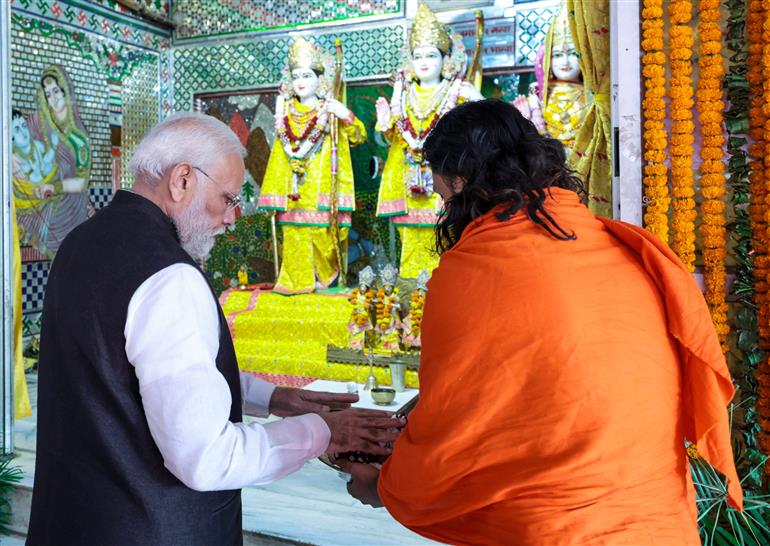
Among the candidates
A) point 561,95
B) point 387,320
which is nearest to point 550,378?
point 387,320

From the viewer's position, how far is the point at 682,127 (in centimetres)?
269

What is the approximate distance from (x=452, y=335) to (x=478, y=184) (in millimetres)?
327

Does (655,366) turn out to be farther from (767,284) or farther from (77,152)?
(77,152)

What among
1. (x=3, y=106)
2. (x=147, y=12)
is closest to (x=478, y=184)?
(x=3, y=106)

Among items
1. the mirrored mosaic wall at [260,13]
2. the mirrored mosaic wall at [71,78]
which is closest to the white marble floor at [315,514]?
the mirrored mosaic wall at [71,78]

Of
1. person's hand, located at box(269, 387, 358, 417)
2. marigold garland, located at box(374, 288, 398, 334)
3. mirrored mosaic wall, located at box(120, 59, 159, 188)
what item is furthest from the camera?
mirrored mosaic wall, located at box(120, 59, 159, 188)

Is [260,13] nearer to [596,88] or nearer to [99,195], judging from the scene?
[99,195]

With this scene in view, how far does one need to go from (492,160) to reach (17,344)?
3268 millimetres

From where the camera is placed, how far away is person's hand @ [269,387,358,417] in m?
1.97

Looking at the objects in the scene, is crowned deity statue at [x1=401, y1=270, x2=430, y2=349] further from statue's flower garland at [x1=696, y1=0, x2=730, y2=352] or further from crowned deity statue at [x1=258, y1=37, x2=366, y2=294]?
statue's flower garland at [x1=696, y1=0, x2=730, y2=352]

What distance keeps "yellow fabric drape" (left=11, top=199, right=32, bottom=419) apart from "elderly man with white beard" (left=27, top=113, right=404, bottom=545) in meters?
2.45

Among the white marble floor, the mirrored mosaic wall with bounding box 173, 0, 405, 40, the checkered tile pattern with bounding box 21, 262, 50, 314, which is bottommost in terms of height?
the white marble floor

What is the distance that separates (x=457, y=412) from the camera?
53.4 inches

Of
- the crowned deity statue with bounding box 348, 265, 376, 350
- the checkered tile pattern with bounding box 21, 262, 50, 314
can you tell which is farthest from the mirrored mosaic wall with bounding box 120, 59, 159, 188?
the crowned deity statue with bounding box 348, 265, 376, 350
